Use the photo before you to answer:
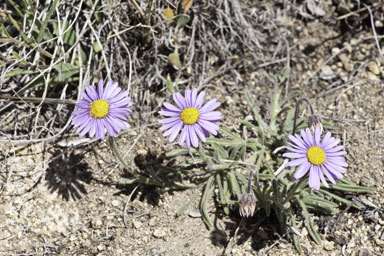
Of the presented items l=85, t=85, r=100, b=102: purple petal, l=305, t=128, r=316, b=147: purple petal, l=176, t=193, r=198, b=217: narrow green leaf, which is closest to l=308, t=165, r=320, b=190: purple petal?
l=305, t=128, r=316, b=147: purple petal

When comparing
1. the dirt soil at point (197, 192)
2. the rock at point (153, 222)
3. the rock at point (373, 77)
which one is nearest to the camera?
the dirt soil at point (197, 192)

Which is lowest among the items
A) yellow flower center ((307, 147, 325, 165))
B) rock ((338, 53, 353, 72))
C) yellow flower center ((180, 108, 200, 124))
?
yellow flower center ((307, 147, 325, 165))

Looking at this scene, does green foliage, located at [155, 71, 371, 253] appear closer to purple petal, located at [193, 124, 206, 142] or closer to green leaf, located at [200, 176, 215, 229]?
green leaf, located at [200, 176, 215, 229]

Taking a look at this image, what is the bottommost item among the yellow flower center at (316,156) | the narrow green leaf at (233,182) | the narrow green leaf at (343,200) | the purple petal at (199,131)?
the narrow green leaf at (343,200)

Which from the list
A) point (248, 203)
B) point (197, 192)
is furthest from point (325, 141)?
point (197, 192)

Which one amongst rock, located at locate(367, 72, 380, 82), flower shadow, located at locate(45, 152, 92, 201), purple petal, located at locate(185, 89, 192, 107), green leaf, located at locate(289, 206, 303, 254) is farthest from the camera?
rock, located at locate(367, 72, 380, 82)

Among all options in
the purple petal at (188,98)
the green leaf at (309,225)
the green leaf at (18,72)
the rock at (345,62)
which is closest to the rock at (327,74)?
the rock at (345,62)

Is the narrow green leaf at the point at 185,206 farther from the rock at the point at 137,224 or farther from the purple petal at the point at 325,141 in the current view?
the purple petal at the point at 325,141
